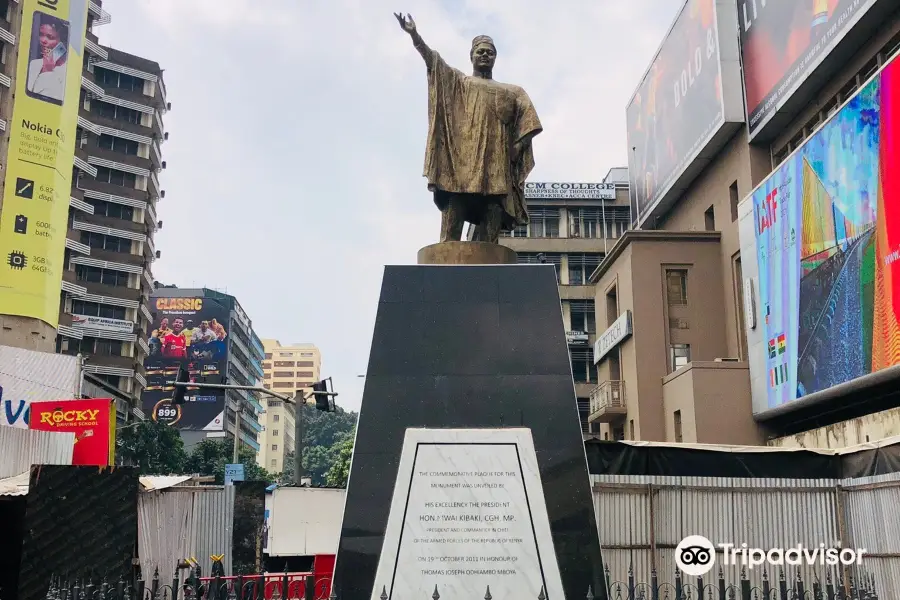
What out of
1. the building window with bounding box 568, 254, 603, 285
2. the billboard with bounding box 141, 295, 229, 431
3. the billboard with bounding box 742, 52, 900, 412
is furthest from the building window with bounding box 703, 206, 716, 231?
the billboard with bounding box 141, 295, 229, 431

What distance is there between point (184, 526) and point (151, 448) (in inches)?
1570

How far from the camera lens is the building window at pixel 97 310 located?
57.7 metres

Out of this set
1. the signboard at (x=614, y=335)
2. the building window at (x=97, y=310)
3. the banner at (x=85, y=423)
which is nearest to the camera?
the banner at (x=85, y=423)

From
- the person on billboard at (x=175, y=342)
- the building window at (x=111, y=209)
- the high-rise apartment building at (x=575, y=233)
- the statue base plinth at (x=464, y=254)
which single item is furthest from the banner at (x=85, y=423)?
the person on billboard at (x=175, y=342)

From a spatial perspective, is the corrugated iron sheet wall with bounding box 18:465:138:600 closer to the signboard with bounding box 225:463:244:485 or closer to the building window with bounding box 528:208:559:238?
the signboard with bounding box 225:463:244:485

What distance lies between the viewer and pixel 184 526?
15.4 m

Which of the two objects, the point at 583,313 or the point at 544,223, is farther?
the point at 544,223

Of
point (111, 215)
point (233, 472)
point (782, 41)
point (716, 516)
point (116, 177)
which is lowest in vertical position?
point (716, 516)

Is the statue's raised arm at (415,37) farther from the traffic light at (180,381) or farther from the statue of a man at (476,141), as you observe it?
the traffic light at (180,381)

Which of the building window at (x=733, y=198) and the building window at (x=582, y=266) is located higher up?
the building window at (x=582, y=266)

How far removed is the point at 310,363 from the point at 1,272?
137 m

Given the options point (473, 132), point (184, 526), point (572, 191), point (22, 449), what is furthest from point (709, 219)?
point (22, 449)

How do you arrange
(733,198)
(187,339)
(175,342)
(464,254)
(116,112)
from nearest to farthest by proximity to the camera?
(464,254), (733,198), (116,112), (175,342), (187,339)

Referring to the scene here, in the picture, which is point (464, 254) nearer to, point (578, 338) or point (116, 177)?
point (578, 338)
